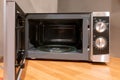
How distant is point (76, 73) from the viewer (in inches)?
25.5

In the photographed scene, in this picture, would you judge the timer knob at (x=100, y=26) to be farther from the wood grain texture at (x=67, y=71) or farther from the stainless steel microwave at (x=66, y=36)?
the wood grain texture at (x=67, y=71)

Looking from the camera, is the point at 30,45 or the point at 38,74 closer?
the point at 38,74

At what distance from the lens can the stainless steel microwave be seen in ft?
2.53

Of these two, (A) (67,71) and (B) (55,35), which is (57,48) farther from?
(A) (67,71)

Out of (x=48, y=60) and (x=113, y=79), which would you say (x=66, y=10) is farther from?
(x=113, y=79)

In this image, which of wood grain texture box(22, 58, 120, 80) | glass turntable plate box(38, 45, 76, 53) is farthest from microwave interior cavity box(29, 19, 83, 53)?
wood grain texture box(22, 58, 120, 80)

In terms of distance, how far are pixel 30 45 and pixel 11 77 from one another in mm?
488

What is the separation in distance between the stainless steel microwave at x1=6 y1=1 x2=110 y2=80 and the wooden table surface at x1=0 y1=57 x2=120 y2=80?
33mm

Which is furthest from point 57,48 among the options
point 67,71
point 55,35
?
point 67,71

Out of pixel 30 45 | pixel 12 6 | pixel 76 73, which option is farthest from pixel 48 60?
pixel 12 6

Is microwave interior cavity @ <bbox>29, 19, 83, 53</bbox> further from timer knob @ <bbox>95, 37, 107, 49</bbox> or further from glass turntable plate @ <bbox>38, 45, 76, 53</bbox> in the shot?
timer knob @ <bbox>95, 37, 107, 49</bbox>

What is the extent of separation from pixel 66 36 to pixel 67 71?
0.32 metres

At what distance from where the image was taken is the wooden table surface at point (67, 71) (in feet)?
1.95

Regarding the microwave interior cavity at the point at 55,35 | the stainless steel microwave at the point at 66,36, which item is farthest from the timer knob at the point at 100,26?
the microwave interior cavity at the point at 55,35
